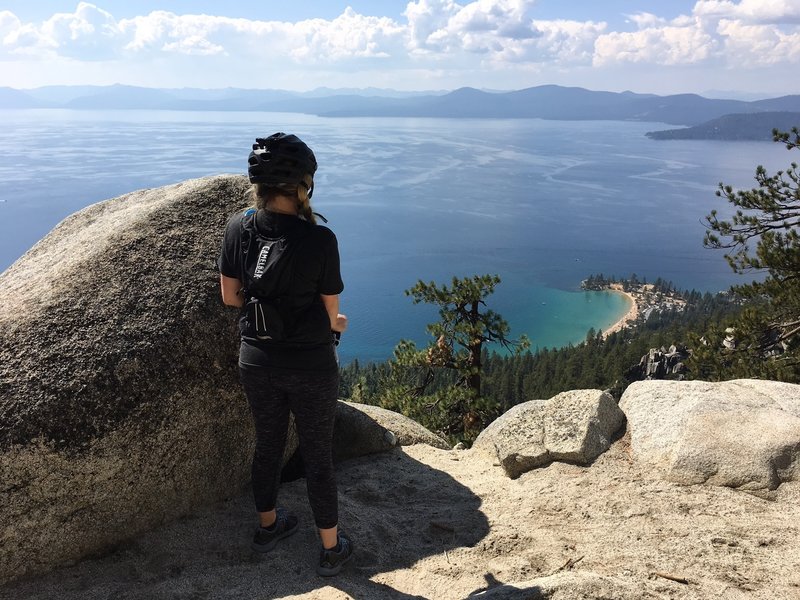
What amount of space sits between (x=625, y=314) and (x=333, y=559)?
106183 mm

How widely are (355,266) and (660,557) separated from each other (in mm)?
97068

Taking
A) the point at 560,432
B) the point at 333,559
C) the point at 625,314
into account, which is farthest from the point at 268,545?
the point at 625,314

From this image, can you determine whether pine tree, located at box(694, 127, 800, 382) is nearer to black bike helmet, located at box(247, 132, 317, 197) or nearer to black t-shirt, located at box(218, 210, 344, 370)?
black t-shirt, located at box(218, 210, 344, 370)

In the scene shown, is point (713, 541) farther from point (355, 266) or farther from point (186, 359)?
point (355, 266)

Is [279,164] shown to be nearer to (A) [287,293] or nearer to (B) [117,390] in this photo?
(A) [287,293]

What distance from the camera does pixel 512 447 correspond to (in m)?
5.53

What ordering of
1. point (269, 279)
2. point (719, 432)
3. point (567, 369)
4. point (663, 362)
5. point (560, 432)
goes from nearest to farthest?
1. point (269, 279)
2. point (719, 432)
3. point (560, 432)
4. point (663, 362)
5. point (567, 369)

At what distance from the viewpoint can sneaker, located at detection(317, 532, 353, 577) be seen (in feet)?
12.4

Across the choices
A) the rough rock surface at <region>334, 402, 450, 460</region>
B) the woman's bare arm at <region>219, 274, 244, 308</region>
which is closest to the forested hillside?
the rough rock surface at <region>334, 402, 450, 460</region>

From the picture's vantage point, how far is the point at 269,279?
10.9 ft

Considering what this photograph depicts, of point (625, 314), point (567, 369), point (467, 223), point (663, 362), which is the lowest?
point (625, 314)

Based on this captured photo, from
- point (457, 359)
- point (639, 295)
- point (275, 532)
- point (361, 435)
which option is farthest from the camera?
point (639, 295)

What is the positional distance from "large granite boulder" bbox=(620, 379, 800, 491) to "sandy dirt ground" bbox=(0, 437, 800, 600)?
14cm

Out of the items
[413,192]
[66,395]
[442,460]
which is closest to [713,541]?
[442,460]
